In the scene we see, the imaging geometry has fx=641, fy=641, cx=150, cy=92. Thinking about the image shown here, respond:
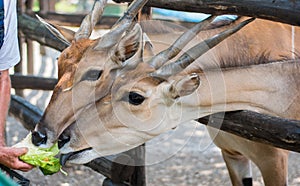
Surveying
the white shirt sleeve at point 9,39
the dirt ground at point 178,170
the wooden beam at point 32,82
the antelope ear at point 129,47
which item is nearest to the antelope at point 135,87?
the antelope ear at point 129,47

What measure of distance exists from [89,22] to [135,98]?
506mm

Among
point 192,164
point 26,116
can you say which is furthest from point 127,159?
point 192,164

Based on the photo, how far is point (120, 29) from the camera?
123 inches

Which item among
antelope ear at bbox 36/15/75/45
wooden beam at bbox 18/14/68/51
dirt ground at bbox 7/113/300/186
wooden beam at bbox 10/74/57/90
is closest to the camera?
antelope ear at bbox 36/15/75/45

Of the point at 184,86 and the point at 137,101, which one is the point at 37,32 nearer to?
the point at 137,101

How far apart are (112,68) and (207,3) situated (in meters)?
0.63

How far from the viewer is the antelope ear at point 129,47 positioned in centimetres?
302

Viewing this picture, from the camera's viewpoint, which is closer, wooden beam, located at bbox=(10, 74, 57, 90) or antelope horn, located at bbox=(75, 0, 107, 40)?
antelope horn, located at bbox=(75, 0, 107, 40)

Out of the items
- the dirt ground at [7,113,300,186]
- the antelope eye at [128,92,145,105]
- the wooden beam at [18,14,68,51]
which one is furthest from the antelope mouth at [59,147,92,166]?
the wooden beam at [18,14,68,51]

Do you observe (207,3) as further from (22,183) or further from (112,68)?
(22,183)

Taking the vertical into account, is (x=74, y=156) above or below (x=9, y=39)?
below

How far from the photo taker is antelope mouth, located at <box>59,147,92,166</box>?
3074 mm

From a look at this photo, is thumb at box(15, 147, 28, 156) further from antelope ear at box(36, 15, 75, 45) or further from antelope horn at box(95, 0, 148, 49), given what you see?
antelope ear at box(36, 15, 75, 45)

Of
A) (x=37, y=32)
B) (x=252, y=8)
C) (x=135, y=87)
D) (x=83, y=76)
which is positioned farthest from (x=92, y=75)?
(x=37, y=32)
